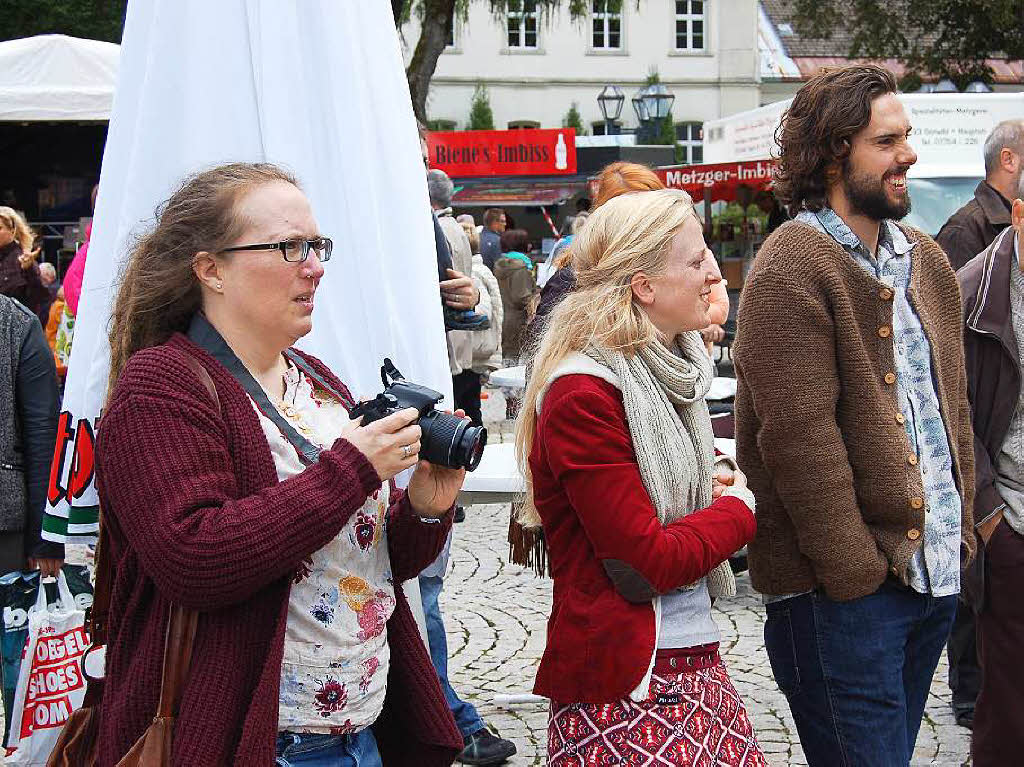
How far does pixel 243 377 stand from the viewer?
212cm

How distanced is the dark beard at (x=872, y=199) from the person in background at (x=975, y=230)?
1792 millimetres

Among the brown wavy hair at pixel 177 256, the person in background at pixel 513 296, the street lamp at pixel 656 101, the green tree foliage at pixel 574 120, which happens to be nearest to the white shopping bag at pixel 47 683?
the brown wavy hair at pixel 177 256

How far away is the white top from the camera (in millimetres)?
2100

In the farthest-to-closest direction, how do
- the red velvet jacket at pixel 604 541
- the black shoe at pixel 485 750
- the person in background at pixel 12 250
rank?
1. the person in background at pixel 12 250
2. the black shoe at pixel 485 750
3. the red velvet jacket at pixel 604 541

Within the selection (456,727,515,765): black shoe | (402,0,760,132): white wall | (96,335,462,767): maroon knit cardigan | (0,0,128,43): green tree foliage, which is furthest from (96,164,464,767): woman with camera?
(402,0,760,132): white wall

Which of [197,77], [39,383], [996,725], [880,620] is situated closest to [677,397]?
[880,620]

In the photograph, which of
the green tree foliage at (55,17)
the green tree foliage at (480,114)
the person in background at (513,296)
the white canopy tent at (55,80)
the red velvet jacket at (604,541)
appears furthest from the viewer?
the green tree foliage at (480,114)

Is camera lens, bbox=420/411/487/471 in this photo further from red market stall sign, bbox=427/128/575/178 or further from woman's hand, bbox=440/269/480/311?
red market stall sign, bbox=427/128/575/178

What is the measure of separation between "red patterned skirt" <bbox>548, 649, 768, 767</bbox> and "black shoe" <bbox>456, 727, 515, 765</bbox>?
5.82 feet

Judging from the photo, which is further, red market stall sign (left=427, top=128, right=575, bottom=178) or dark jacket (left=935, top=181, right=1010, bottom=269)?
red market stall sign (left=427, top=128, right=575, bottom=178)

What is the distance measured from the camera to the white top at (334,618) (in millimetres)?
2100

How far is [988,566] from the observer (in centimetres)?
351

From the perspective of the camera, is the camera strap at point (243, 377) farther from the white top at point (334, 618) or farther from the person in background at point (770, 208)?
the person in background at point (770, 208)

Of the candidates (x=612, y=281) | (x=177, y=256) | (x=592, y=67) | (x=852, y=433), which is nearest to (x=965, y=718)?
(x=852, y=433)
